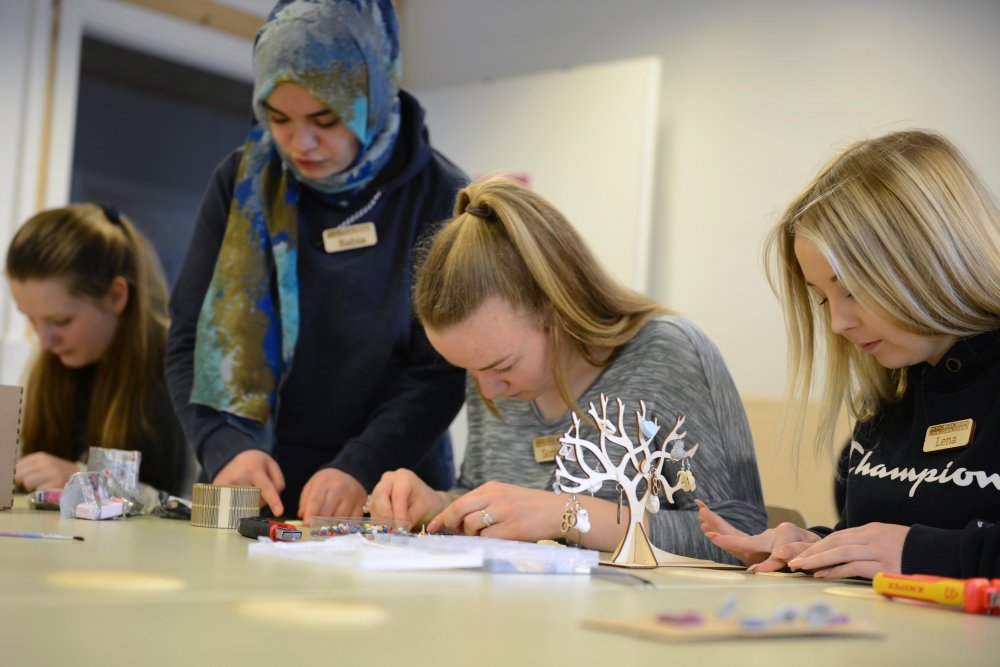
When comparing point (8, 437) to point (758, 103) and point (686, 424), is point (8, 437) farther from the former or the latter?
point (758, 103)

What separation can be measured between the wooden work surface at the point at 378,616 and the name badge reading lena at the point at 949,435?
Result: 30 cm

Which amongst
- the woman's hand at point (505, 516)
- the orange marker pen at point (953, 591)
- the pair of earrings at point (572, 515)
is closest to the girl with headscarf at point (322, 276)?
the woman's hand at point (505, 516)

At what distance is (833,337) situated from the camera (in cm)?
156

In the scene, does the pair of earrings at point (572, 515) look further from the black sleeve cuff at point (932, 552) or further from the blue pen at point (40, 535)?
the blue pen at point (40, 535)

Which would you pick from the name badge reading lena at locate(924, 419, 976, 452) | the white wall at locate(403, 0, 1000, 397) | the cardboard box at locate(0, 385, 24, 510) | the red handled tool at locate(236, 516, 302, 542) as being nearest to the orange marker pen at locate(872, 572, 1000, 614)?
the name badge reading lena at locate(924, 419, 976, 452)

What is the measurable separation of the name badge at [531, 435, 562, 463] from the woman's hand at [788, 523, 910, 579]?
1.90ft

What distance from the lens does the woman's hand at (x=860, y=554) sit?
1.14m

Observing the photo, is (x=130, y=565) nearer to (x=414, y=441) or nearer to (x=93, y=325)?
(x=414, y=441)

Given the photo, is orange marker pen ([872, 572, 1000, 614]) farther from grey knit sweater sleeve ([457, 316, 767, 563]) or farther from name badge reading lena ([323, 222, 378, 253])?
name badge reading lena ([323, 222, 378, 253])

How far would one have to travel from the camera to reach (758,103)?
3.77 meters

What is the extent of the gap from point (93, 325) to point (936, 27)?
2585mm

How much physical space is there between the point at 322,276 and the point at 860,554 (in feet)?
→ 3.83

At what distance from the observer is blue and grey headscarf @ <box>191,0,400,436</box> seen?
194cm

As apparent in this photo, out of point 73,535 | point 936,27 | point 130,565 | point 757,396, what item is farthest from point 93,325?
point 936,27
